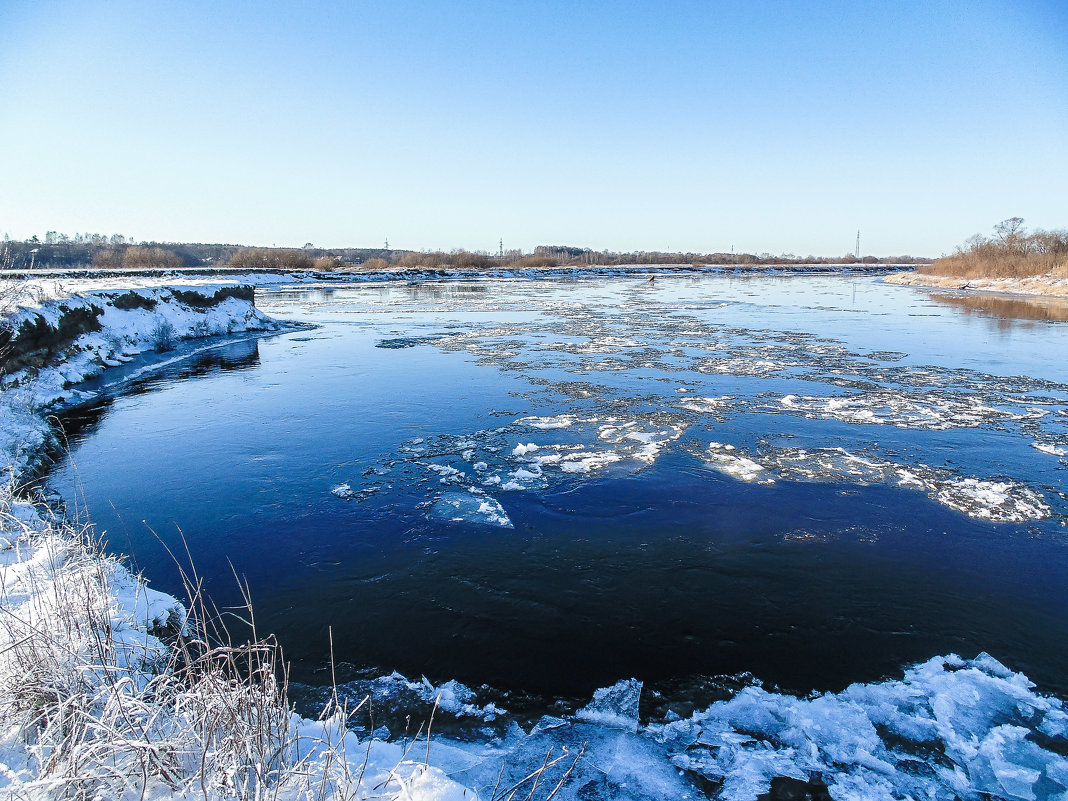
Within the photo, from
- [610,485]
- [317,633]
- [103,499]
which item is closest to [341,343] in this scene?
[103,499]

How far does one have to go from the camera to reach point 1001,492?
6.94 m

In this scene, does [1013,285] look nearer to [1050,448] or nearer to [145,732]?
[1050,448]

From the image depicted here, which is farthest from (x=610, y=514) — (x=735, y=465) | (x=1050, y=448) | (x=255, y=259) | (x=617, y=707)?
(x=255, y=259)

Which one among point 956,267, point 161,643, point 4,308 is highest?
point 956,267

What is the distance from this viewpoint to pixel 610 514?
6.49m

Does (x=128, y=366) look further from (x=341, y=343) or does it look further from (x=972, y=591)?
(x=972, y=591)

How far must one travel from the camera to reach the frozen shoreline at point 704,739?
3.00 metres

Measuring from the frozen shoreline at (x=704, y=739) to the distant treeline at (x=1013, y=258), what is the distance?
48941mm

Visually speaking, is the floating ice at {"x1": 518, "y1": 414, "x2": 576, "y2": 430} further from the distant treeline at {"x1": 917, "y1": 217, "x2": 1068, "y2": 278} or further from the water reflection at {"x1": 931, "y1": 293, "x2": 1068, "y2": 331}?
the distant treeline at {"x1": 917, "y1": 217, "x2": 1068, "y2": 278}

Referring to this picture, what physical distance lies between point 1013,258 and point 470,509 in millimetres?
59099

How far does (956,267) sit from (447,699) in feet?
215

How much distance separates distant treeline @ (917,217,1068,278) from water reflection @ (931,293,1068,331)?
8.94 m

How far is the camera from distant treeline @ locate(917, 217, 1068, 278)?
147ft

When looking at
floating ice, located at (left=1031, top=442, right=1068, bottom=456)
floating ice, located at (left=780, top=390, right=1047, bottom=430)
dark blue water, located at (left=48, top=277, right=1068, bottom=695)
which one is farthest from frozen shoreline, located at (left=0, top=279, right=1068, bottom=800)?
floating ice, located at (left=780, top=390, right=1047, bottom=430)
